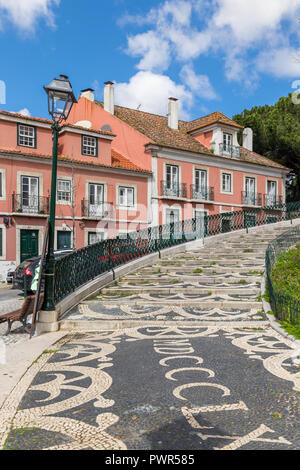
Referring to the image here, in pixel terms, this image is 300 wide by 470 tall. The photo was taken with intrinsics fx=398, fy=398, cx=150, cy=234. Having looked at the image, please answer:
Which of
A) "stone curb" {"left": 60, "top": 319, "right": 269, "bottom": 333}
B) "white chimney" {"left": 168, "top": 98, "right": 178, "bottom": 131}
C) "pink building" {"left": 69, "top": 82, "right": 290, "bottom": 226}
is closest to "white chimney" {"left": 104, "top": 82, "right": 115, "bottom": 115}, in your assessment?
"pink building" {"left": 69, "top": 82, "right": 290, "bottom": 226}

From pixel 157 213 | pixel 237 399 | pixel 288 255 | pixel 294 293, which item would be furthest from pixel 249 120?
pixel 237 399

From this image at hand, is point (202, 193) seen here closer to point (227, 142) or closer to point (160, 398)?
point (227, 142)

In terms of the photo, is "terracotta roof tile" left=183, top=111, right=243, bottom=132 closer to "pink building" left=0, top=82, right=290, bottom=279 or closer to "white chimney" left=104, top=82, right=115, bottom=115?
"pink building" left=0, top=82, right=290, bottom=279

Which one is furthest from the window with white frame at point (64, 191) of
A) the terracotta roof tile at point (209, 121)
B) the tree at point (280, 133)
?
the tree at point (280, 133)

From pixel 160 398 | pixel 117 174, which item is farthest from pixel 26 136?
pixel 160 398

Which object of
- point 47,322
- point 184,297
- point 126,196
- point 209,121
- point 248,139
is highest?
point 209,121

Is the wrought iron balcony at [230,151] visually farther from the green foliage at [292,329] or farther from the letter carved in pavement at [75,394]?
the letter carved in pavement at [75,394]

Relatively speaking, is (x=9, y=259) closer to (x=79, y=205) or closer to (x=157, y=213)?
(x=79, y=205)

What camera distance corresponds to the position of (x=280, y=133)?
35781 millimetres

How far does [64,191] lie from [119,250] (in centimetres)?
1213

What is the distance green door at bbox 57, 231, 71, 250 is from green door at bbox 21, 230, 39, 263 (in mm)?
1414

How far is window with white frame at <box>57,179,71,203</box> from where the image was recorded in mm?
24078
